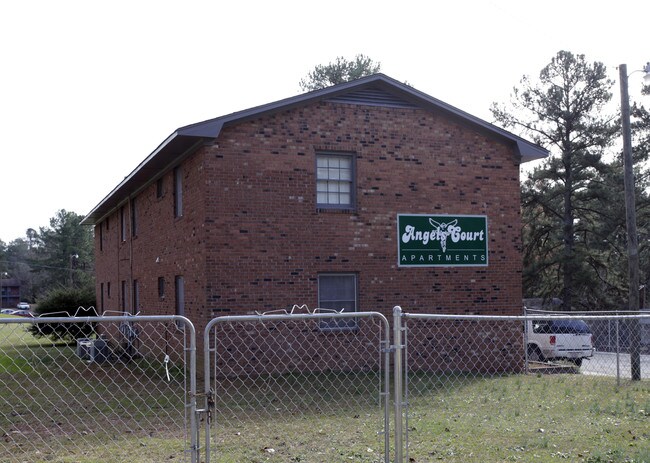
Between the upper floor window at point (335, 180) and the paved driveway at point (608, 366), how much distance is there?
6.38m

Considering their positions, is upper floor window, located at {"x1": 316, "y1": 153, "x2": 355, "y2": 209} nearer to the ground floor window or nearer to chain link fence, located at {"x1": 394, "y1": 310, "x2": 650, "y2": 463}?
the ground floor window

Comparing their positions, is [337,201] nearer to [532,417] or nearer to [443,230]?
[443,230]

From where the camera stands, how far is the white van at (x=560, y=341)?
15.6 meters

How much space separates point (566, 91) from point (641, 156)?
5.05 m

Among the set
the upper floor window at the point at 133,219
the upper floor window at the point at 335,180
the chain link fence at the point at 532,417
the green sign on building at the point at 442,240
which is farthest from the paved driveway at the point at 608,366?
the upper floor window at the point at 133,219

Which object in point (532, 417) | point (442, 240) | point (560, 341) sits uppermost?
point (442, 240)

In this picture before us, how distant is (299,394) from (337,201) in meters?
5.47

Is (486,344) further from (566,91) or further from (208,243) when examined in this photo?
(566,91)

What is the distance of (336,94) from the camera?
662 inches

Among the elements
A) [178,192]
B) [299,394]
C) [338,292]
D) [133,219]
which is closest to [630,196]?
[338,292]

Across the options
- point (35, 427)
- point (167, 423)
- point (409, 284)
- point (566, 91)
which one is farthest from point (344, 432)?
point (566, 91)

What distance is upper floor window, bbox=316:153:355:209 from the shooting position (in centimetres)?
1681

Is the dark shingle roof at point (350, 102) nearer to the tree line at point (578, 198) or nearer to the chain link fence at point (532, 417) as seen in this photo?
the chain link fence at point (532, 417)

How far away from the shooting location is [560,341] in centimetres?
1750
